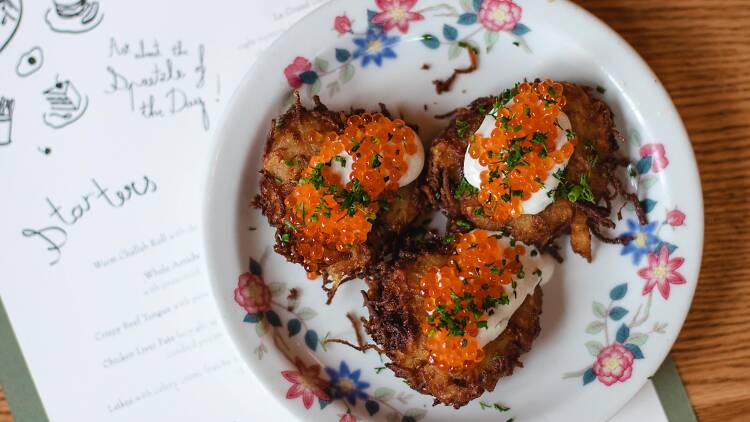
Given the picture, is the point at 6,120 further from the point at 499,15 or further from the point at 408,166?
the point at 499,15

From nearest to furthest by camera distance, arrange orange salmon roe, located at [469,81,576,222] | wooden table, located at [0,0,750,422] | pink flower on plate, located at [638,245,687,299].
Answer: orange salmon roe, located at [469,81,576,222] → pink flower on plate, located at [638,245,687,299] → wooden table, located at [0,0,750,422]

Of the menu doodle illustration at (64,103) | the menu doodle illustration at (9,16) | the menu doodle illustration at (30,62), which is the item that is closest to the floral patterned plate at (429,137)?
the menu doodle illustration at (64,103)

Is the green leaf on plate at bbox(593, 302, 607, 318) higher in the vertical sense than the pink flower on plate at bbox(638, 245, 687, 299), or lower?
lower

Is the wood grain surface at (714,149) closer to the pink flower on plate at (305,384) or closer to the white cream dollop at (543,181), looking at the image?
the white cream dollop at (543,181)

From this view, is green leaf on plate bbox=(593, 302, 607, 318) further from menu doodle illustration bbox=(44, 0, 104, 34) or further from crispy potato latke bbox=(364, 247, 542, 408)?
menu doodle illustration bbox=(44, 0, 104, 34)

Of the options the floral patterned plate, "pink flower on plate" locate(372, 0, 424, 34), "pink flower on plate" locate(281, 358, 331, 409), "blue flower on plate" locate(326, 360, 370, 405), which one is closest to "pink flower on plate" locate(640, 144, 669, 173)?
the floral patterned plate

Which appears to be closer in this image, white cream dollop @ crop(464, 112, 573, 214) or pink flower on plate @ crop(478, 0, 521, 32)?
white cream dollop @ crop(464, 112, 573, 214)

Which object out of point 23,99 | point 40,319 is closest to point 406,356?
point 40,319
